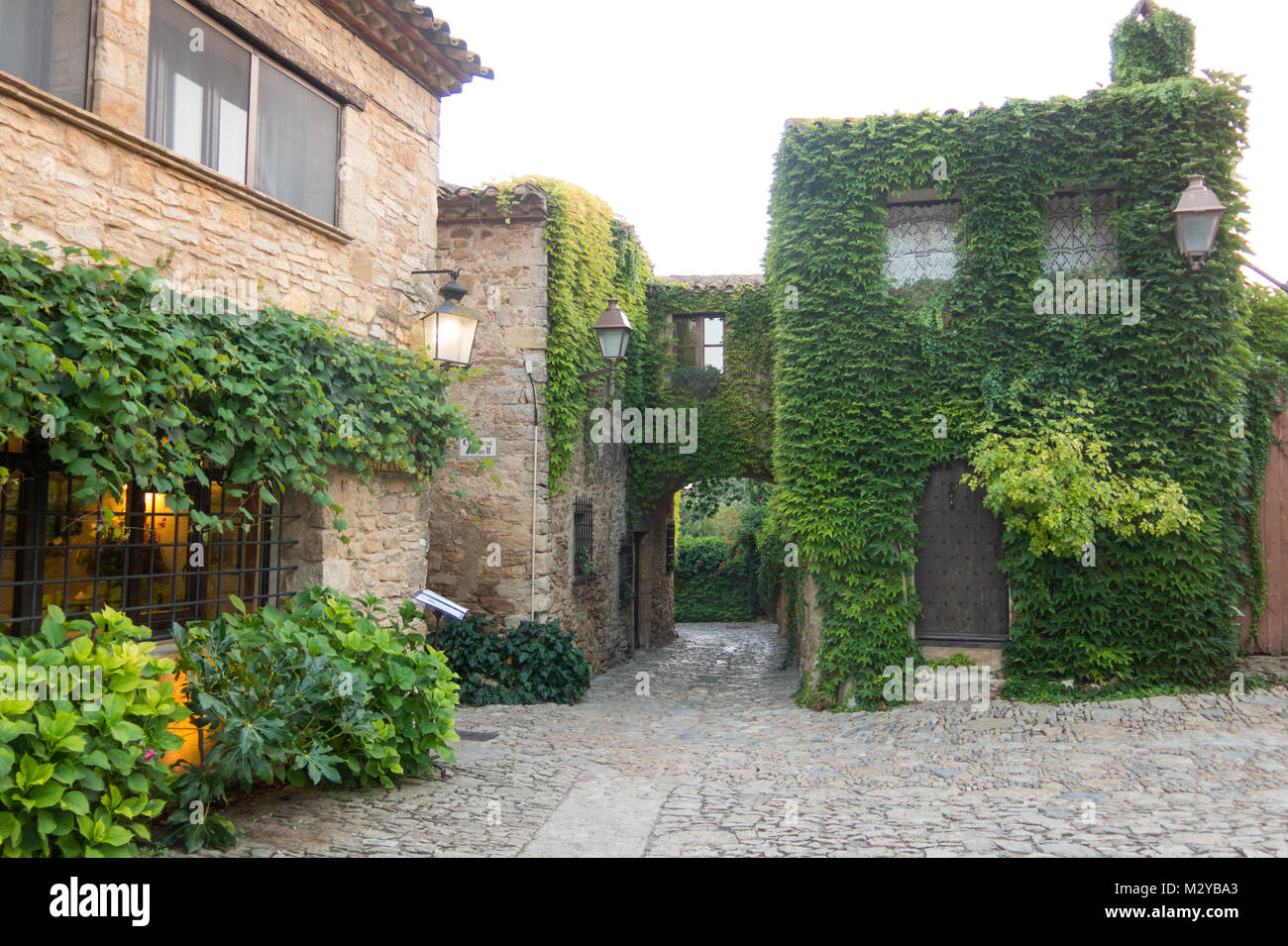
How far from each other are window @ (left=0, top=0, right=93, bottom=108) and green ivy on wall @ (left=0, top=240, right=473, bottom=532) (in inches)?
35.4

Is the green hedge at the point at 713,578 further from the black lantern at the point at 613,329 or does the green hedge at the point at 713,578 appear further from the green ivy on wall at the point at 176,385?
the green ivy on wall at the point at 176,385

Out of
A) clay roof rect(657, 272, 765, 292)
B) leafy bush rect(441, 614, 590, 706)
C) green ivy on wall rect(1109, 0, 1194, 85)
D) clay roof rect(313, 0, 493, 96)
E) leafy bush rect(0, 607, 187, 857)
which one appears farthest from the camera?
clay roof rect(657, 272, 765, 292)

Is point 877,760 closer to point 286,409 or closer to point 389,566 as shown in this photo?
point 389,566

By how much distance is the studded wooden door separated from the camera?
838 cm

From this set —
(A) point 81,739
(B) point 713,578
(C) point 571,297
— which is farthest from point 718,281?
(A) point 81,739

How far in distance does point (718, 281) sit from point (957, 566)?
598 centimetres

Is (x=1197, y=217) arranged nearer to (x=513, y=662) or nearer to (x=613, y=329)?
(x=613, y=329)

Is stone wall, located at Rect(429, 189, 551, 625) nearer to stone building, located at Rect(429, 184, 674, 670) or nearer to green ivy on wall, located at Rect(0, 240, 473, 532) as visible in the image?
stone building, located at Rect(429, 184, 674, 670)

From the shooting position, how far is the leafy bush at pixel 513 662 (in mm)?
8727

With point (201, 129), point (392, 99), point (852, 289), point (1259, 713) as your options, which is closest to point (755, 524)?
point (852, 289)

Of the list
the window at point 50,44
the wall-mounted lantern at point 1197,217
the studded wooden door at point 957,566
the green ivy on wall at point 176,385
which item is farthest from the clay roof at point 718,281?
the window at point 50,44

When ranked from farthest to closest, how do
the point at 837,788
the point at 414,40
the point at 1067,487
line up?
the point at 1067,487, the point at 414,40, the point at 837,788

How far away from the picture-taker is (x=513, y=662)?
9008mm

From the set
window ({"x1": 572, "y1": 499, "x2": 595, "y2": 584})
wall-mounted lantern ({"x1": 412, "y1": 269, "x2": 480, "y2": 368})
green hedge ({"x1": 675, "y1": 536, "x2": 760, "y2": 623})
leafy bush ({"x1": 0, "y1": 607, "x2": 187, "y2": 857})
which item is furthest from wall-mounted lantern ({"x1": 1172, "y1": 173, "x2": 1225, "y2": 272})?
green hedge ({"x1": 675, "y1": 536, "x2": 760, "y2": 623})
